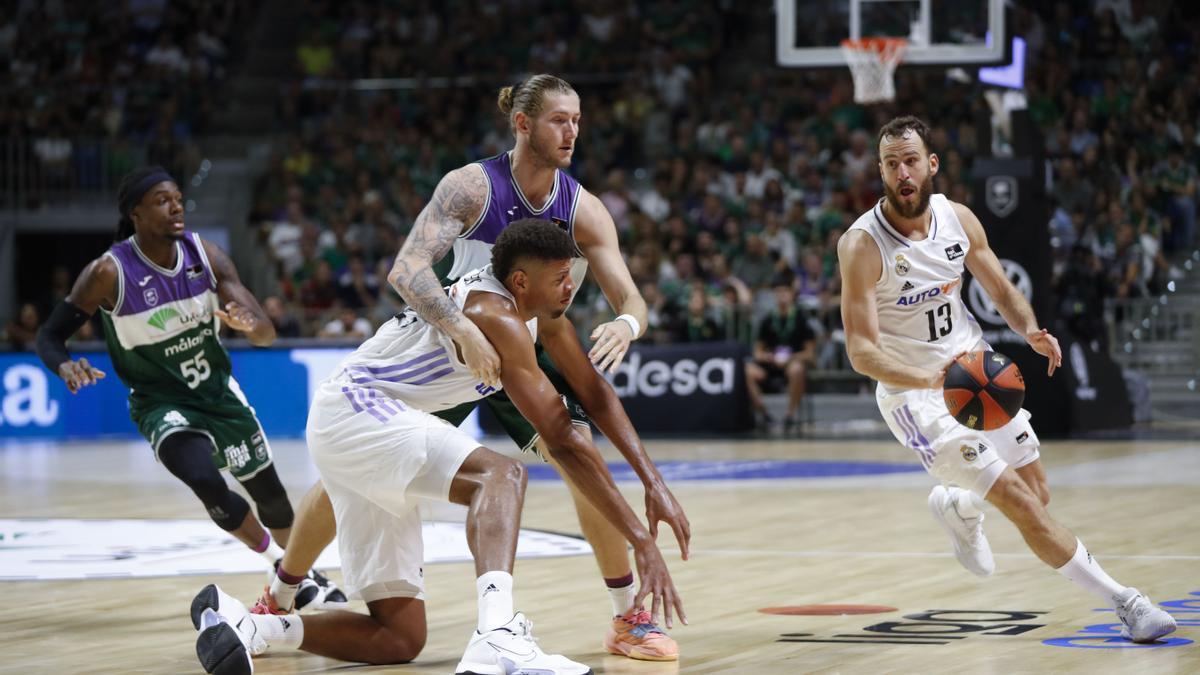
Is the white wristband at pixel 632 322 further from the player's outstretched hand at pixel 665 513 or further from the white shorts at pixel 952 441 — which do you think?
the white shorts at pixel 952 441

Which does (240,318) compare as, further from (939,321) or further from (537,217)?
(939,321)

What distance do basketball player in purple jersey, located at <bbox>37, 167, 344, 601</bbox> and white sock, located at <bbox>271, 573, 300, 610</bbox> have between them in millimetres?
1033

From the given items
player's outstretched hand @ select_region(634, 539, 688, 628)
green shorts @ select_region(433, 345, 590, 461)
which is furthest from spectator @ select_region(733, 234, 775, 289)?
player's outstretched hand @ select_region(634, 539, 688, 628)

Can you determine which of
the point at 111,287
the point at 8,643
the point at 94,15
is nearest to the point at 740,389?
the point at 111,287

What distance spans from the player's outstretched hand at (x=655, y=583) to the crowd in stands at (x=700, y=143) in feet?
32.3

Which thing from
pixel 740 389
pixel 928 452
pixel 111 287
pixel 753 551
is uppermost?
pixel 111 287

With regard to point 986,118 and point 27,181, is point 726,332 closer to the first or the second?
point 986,118

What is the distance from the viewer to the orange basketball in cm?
622

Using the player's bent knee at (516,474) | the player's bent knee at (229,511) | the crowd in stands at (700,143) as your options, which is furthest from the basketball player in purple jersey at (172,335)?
the crowd in stands at (700,143)

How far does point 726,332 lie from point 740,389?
104 cm

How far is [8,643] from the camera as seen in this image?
643cm

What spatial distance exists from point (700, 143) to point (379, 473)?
16.3m

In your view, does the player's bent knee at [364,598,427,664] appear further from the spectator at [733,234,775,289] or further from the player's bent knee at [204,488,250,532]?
the spectator at [733,234,775,289]

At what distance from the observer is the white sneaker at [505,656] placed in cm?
503
